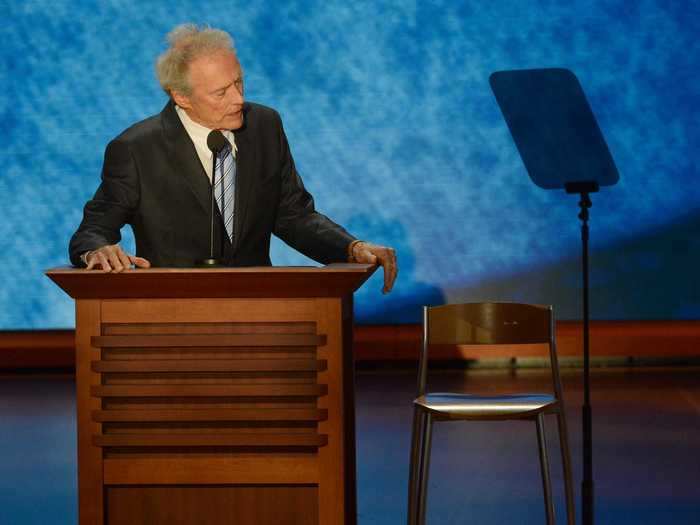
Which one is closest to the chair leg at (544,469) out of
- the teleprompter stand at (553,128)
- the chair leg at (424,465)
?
the chair leg at (424,465)

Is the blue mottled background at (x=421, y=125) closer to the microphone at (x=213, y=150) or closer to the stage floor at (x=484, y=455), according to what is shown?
the stage floor at (x=484, y=455)

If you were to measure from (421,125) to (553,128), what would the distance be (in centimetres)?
121

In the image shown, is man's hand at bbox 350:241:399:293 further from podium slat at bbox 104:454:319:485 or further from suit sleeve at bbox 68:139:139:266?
suit sleeve at bbox 68:139:139:266

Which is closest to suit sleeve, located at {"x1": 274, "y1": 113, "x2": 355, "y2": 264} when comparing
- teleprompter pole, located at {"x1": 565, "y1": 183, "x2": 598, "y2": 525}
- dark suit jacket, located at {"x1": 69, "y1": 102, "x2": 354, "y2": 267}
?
dark suit jacket, located at {"x1": 69, "y1": 102, "x2": 354, "y2": 267}

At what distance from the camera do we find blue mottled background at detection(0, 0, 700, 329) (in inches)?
284

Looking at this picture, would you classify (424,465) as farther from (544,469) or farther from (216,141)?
(216,141)

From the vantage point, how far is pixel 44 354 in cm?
730

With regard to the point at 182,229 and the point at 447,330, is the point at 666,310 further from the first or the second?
the point at 182,229

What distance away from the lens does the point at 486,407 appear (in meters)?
3.09

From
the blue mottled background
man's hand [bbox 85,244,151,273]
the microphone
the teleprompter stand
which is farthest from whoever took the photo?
the blue mottled background

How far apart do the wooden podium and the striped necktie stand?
0.52 meters

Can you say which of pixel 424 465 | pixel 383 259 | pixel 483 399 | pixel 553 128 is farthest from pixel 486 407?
pixel 553 128

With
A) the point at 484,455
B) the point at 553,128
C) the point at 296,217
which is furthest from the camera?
Answer: the point at 553,128

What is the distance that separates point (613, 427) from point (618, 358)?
6.64ft
